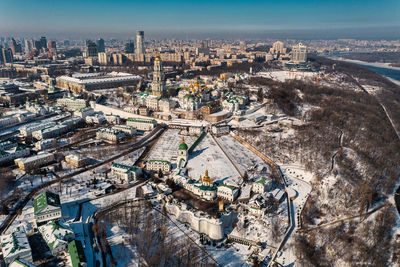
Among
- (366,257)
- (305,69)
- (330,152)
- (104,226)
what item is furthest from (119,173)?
(305,69)

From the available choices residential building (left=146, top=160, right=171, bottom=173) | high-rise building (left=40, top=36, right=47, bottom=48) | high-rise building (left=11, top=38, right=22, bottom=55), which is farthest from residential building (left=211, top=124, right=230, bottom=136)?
high-rise building (left=40, top=36, right=47, bottom=48)

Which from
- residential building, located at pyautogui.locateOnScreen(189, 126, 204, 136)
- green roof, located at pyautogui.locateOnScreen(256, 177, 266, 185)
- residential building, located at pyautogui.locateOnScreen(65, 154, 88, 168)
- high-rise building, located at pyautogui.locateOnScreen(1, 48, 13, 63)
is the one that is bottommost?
green roof, located at pyautogui.locateOnScreen(256, 177, 266, 185)

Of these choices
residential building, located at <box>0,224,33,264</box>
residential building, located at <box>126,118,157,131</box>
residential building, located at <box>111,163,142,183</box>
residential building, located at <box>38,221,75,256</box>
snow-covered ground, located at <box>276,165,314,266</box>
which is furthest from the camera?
residential building, located at <box>126,118,157,131</box>

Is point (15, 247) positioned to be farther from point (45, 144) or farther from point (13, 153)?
point (45, 144)

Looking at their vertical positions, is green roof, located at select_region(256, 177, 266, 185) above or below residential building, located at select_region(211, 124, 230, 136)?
below

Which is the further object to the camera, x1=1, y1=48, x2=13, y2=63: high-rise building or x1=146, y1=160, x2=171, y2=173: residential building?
x1=1, y1=48, x2=13, y2=63: high-rise building

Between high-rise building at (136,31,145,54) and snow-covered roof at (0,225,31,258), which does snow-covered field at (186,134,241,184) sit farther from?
high-rise building at (136,31,145,54)

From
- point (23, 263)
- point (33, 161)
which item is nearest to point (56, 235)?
point (23, 263)

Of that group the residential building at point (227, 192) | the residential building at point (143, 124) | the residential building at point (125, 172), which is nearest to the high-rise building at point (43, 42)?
the residential building at point (143, 124)

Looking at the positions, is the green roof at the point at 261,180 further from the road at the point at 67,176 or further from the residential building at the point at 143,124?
the residential building at the point at 143,124

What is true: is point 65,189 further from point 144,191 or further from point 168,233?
point 168,233
